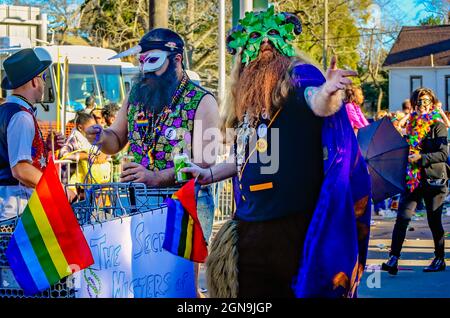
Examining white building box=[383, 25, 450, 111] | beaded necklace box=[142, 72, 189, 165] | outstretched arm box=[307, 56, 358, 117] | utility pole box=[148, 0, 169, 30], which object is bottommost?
beaded necklace box=[142, 72, 189, 165]

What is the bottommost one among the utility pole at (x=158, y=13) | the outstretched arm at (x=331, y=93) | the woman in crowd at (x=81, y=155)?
the woman in crowd at (x=81, y=155)

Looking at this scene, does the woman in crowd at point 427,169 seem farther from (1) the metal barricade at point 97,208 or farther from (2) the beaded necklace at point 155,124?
(1) the metal barricade at point 97,208

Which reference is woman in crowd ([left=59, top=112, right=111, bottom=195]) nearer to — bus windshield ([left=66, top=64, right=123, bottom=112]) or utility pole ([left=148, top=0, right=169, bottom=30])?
utility pole ([left=148, top=0, right=169, bottom=30])

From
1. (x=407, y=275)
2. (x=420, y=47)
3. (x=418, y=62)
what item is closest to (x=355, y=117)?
(x=407, y=275)

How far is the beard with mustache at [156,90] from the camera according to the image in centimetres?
591

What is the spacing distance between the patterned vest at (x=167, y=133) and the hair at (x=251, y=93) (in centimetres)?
92

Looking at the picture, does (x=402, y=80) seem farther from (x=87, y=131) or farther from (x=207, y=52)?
(x=87, y=131)

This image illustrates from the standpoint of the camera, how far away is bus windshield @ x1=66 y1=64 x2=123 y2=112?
70.6 ft

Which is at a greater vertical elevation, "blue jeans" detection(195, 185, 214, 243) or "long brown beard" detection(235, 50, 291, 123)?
"long brown beard" detection(235, 50, 291, 123)

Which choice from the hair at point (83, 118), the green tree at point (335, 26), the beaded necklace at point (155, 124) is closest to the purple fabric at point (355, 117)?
the hair at point (83, 118)

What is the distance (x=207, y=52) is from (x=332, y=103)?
3207cm

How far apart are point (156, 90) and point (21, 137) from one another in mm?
953

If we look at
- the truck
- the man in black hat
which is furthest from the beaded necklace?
the truck
